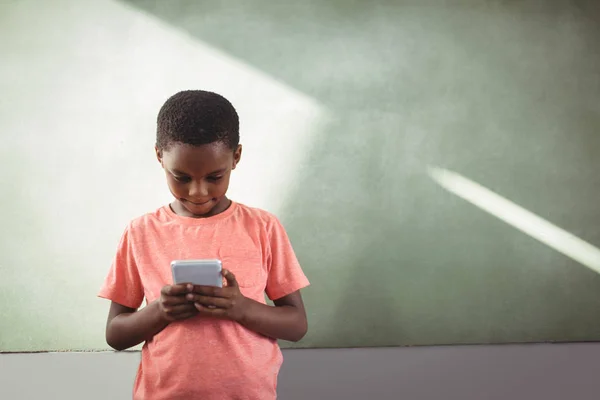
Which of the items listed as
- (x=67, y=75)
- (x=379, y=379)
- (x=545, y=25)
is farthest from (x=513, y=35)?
(x=67, y=75)

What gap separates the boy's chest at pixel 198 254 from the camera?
4.54ft

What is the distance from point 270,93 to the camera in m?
3.11

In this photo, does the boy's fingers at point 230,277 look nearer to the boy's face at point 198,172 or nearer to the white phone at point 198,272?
the white phone at point 198,272

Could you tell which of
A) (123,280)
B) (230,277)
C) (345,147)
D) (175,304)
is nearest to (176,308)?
(175,304)

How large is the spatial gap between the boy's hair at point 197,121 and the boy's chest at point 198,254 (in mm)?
232

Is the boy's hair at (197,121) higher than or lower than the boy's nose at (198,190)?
higher

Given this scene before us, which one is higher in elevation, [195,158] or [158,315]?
[195,158]

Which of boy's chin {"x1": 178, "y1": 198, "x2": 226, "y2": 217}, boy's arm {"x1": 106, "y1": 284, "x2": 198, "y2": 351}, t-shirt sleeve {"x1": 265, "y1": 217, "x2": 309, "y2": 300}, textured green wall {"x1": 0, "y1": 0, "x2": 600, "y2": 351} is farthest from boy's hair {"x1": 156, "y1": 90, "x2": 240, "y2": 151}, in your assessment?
textured green wall {"x1": 0, "y1": 0, "x2": 600, "y2": 351}

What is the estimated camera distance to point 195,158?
1348 millimetres

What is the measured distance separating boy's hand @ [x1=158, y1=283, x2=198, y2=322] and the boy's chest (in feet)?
0.32

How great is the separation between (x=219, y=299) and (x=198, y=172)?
1.03 ft

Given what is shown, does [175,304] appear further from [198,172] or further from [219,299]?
[198,172]

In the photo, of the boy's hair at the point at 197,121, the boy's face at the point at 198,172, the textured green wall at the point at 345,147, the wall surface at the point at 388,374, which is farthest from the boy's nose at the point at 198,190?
the textured green wall at the point at 345,147

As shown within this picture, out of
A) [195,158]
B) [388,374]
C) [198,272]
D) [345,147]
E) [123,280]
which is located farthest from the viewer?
[345,147]
